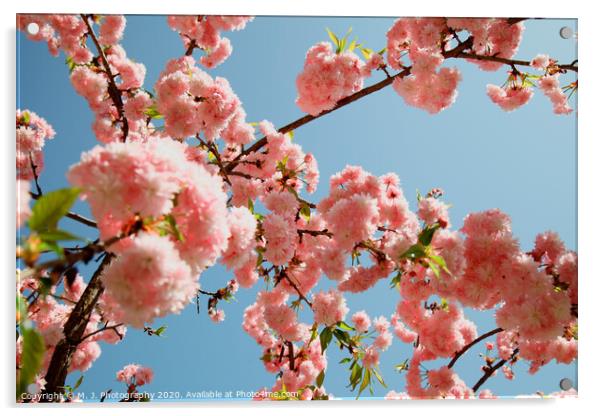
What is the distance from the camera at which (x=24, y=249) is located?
872 millimetres

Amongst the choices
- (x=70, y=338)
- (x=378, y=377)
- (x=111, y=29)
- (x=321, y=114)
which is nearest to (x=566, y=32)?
(x=321, y=114)

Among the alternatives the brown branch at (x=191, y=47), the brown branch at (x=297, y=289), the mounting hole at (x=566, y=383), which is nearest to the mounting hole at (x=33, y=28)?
the brown branch at (x=191, y=47)

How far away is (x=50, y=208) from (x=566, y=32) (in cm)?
209

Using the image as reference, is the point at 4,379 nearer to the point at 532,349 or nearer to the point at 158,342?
the point at 158,342

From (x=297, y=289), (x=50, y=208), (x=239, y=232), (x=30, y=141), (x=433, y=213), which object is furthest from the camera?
(x=297, y=289)

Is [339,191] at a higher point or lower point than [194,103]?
lower

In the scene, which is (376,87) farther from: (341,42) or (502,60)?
(502,60)

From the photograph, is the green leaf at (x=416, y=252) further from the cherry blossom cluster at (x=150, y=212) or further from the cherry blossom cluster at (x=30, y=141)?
the cherry blossom cluster at (x=30, y=141)

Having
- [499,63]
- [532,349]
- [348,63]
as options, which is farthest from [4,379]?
[499,63]

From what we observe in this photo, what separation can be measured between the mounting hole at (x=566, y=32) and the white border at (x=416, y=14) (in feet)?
0.16

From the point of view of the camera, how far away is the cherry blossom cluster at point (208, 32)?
6.29 feet

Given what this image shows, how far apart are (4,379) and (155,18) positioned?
1534mm

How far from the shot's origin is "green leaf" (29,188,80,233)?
864 mm

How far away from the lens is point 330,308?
1.84 m
